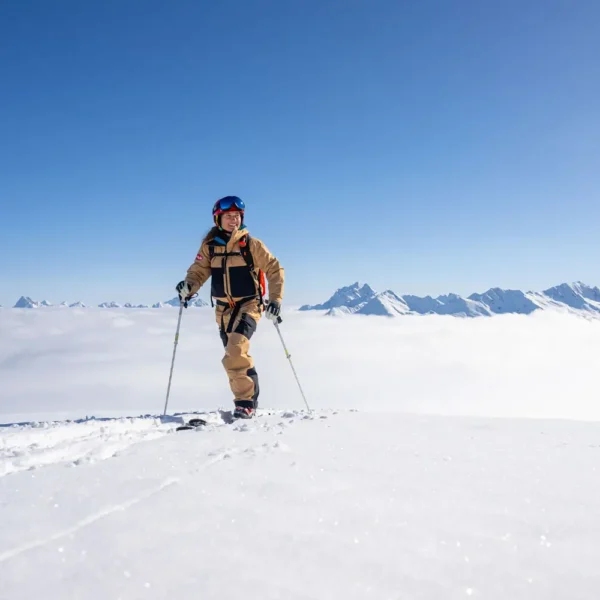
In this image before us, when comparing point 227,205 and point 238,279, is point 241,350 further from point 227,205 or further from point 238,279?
point 227,205

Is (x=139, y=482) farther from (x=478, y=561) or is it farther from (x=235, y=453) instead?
(x=478, y=561)

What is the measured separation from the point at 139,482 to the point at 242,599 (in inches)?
58.6

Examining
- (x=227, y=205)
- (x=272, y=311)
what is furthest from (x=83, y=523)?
(x=227, y=205)

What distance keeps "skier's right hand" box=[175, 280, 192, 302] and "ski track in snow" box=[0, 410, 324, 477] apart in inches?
82.9

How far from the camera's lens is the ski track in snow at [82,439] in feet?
11.6

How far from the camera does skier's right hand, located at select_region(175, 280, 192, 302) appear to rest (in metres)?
7.34

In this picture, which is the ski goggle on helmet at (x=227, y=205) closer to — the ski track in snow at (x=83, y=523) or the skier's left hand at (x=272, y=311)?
the skier's left hand at (x=272, y=311)

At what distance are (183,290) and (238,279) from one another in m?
1.01

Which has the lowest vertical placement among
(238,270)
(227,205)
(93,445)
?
(93,445)

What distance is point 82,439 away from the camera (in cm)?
445

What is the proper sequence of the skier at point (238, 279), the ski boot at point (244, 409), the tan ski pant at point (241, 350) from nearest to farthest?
the ski boot at point (244, 409) < the tan ski pant at point (241, 350) < the skier at point (238, 279)

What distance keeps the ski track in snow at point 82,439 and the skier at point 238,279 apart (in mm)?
1379

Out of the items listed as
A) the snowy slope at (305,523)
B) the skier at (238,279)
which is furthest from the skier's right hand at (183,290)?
the snowy slope at (305,523)

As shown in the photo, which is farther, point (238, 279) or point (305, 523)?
point (238, 279)
